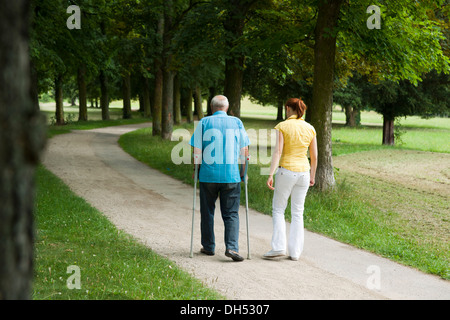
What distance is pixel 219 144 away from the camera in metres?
6.54

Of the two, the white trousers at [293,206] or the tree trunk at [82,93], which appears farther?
the tree trunk at [82,93]

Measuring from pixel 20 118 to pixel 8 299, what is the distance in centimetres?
75

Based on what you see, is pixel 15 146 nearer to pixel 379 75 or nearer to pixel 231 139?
pixel 231 139

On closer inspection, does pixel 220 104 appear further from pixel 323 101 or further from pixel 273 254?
pixel 323 101

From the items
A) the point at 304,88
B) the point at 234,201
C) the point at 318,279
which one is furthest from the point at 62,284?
the point at 304,88

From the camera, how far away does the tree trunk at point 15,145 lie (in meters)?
1.89

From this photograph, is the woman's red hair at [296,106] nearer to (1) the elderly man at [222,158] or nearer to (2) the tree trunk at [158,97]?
(1) the elderly man at [222,158]

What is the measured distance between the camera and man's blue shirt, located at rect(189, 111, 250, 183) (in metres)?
6.55

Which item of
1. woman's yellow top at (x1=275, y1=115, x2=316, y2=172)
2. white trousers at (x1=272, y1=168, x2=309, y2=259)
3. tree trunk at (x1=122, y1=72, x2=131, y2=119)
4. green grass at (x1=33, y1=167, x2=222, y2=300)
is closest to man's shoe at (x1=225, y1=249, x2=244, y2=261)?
white trousers at (x1=272, y1=168, x2=309, y2=259)

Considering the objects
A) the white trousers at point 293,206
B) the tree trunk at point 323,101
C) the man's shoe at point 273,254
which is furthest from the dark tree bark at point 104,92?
the man's shoe at point 273,254

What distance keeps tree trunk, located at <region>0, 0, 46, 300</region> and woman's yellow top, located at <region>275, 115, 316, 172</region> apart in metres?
5.06

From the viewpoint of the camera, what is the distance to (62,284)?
5.21 meters

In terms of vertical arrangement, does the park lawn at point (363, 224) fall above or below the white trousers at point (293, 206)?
below

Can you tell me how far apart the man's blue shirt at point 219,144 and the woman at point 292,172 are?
578mm
